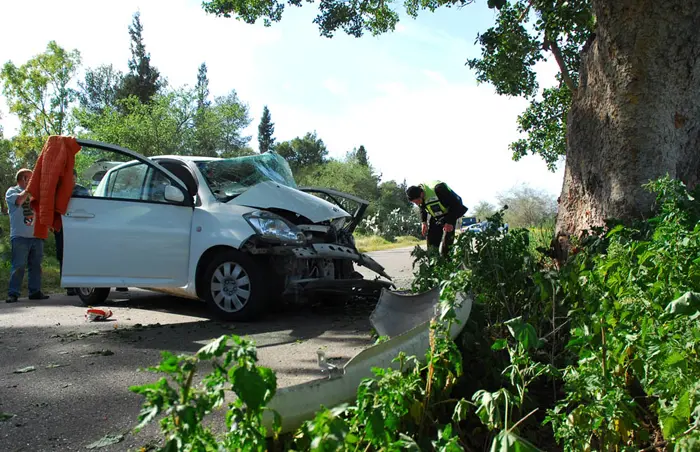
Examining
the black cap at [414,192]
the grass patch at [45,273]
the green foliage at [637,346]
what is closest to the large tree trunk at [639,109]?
the green foliage at [637,346]

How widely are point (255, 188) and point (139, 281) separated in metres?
1.63

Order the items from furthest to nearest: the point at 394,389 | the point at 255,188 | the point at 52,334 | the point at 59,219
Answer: the point at 255,188 < the point at 59,219 < the point at 52,334 < the point at 394,389

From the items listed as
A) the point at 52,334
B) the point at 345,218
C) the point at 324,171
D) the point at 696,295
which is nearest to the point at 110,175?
the point at 52,334

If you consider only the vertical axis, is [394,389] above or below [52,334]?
above

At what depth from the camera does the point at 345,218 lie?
6914 millimetres

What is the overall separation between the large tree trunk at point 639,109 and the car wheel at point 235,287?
306 centimetres

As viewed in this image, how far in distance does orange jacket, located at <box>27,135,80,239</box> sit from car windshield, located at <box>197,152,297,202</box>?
1.42 m

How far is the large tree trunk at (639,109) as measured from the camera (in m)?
4.74

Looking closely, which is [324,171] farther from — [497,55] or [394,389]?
[394,389]

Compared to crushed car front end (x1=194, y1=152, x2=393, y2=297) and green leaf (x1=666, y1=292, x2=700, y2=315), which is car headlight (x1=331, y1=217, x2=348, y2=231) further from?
green leaf (x1=666, y1=292, x2=700, y2=315)

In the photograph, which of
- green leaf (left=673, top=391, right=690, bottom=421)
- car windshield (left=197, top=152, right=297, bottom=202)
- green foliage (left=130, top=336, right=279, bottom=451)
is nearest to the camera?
green foliage (left=130, top=336, right=279, bottom=451)

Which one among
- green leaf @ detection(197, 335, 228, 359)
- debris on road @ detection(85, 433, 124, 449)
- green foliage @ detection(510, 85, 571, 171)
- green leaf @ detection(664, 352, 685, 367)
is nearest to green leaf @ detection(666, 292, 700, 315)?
green leaf @ detection(664, 352, 685, 367)

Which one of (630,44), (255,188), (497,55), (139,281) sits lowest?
(139,281)

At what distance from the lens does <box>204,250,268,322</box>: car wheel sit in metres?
5.72
